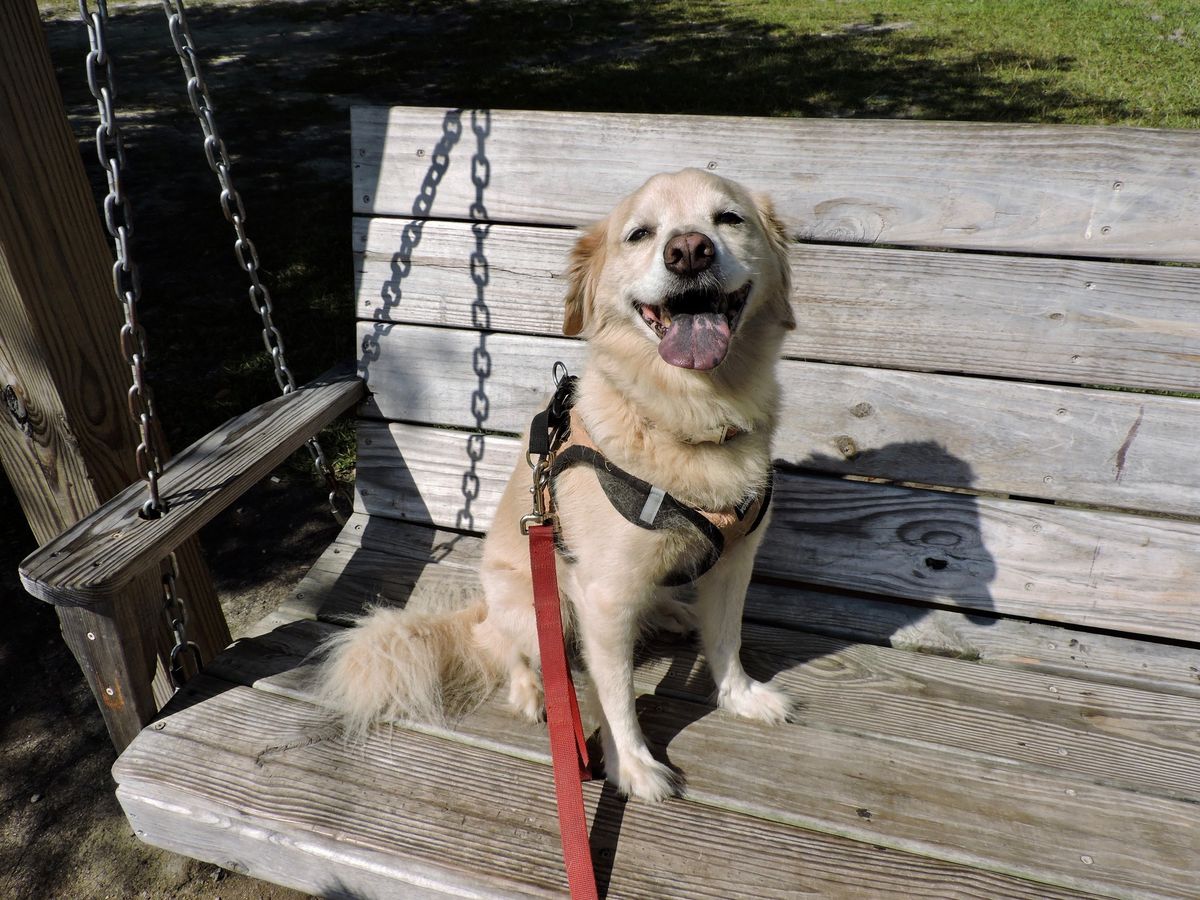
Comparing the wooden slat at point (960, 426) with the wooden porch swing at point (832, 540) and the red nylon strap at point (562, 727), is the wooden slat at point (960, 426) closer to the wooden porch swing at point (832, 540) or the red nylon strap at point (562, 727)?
the wooden porch swing at point (832, 540)

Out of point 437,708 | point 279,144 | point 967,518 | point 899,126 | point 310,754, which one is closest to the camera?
point 310,754

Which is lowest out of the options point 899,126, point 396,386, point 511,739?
point 511,739

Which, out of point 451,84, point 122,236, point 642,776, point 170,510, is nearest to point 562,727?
point 642,776

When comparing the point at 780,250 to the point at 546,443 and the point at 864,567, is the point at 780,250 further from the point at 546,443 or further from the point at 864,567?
the point at 864,567

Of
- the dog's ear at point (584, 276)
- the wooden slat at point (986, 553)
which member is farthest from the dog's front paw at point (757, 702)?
the dog's ear at point (584, 276)

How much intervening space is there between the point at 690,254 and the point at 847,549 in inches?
42.3

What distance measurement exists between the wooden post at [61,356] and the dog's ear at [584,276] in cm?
97

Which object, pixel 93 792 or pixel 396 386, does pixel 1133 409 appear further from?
pixel 93 792

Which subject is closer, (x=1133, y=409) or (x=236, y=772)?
(x=236, y=772)

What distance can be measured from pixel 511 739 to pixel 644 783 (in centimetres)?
32

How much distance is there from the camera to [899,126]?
195 cm

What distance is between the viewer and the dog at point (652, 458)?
1607mm

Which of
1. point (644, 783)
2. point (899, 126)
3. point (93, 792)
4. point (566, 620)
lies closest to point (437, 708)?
point (566, 620)

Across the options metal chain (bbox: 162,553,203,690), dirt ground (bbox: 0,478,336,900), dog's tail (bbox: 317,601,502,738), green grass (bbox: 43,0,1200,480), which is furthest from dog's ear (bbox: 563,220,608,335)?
green grass (bbox: 43,0,1200,480)
